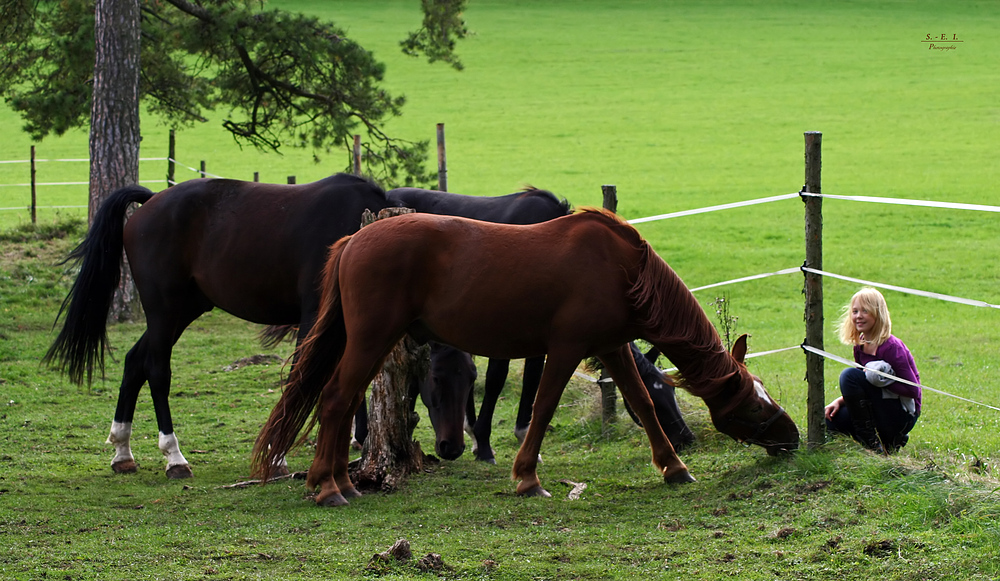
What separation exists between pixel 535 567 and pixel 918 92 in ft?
120

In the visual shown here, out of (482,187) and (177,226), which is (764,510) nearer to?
(177,226)

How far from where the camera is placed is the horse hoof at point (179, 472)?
579 centimetres

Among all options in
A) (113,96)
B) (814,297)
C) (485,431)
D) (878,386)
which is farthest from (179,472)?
(113,96)

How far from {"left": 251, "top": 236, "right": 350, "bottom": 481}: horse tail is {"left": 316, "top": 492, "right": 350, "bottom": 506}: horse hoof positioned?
1.20 ft

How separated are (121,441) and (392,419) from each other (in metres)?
1.89

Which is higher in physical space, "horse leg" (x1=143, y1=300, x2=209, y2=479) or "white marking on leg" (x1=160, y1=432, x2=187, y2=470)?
"horse leg" (x1=143, y1=300, x2=209, y2=479)

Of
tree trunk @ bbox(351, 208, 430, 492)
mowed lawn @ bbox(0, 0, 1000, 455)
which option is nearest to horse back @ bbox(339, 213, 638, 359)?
tree trunk @ bbox(351, 208, 430, 492)

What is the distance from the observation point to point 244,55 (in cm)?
1309

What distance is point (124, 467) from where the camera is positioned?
235 inches

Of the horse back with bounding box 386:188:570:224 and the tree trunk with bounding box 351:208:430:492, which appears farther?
the horse back with bounding box 386:188:570:224

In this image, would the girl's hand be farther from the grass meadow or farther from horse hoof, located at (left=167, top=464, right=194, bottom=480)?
horse hoof, located at (left=167, top=464, right=194, bottom=480)

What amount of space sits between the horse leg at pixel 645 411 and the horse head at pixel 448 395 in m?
1.05

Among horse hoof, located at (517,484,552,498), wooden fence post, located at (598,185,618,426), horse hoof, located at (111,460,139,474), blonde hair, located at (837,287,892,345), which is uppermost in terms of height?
blonde hair, located at (837,287,892,345)

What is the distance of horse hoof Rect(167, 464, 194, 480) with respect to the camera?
19.0 feet
